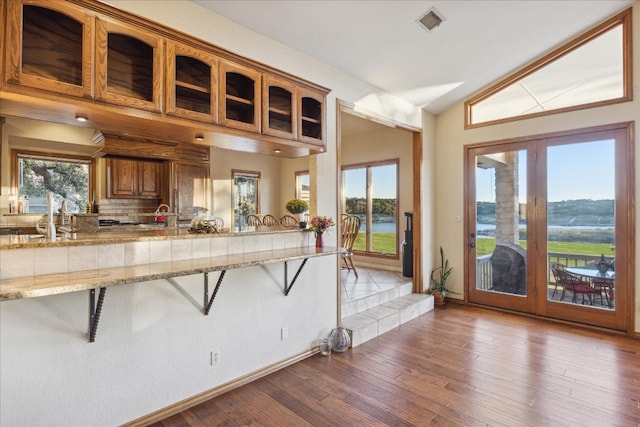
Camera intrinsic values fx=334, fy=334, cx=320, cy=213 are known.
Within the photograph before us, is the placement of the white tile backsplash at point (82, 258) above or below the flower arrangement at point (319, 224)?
below

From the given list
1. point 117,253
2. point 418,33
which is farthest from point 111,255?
point 418,33

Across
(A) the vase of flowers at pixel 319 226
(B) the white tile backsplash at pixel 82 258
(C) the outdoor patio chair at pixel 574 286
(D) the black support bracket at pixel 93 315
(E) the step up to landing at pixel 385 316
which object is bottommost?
(E) the step up to landing at pixel 385 316

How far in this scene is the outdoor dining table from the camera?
3871 mm

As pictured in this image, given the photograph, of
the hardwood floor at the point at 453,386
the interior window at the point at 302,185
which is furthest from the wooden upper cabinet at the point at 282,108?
the interior window at the point at 302,185

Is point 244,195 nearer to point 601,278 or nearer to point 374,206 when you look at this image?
point 374,206

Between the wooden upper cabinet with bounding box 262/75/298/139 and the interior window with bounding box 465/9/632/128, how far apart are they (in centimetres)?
322

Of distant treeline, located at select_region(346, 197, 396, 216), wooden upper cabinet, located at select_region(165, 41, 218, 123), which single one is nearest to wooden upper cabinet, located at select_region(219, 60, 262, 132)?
wooden upper cabinet, located at select_region(165, 41, 218, 123)

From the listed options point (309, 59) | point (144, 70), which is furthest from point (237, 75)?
point (309, 59)

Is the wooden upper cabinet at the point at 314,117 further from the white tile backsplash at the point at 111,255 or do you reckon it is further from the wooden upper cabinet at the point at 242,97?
the white tile backsplash at the point at 111,255

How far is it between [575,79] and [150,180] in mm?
6183

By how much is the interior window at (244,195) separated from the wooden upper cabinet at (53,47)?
212 inches

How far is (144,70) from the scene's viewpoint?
85.2 inches

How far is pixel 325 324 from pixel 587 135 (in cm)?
380

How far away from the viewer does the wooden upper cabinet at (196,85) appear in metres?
2.24
